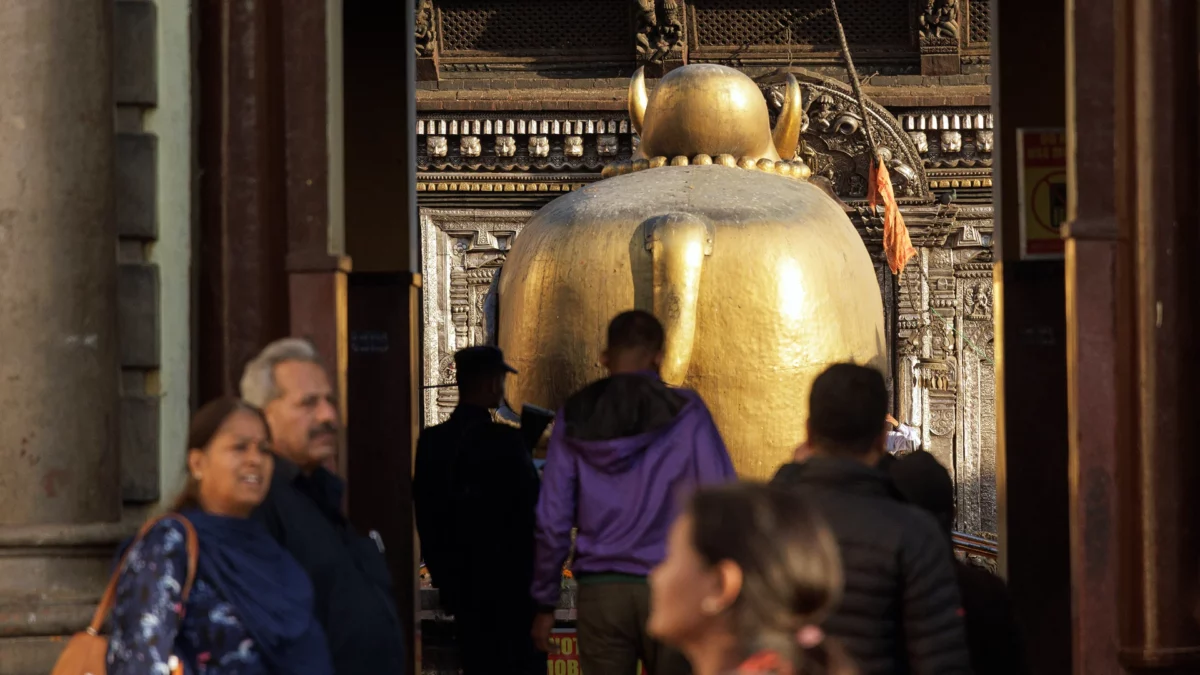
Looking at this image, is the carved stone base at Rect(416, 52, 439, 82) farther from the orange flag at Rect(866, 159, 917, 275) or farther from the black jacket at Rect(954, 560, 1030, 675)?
the black jacket at Rect(954, 560, 1030, 675)

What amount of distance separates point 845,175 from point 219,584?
12.5 metres

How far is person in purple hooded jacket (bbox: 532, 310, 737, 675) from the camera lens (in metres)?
5.23

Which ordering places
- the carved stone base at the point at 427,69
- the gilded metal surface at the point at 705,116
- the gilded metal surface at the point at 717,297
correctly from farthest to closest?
the carved stone base at the point at 427,69
the gilded metal surface at the point at 705,116
the gilded metal surface at the point at 717,297

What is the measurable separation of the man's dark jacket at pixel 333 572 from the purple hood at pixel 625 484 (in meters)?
1.11

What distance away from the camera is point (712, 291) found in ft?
25.0

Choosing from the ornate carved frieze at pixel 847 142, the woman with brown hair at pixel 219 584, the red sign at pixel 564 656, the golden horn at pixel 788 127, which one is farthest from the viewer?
the ornate carved frieze at pixel 847 142

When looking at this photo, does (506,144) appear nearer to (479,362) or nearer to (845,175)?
(845,175)

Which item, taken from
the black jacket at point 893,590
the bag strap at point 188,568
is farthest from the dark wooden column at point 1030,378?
the bag strap at point 188,568

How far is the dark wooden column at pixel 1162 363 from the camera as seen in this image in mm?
5340

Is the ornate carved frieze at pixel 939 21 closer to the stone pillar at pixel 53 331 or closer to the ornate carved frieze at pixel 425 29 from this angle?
the ornate carved frieze at pixel 425 29

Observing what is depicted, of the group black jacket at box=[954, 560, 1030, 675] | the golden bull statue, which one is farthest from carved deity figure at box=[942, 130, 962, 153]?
black jacket at box=[954, 560, 1030, 675]

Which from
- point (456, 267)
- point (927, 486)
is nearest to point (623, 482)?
point (927, 486)

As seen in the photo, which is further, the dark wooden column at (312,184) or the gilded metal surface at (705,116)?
the gilded metal surface at (705,116)

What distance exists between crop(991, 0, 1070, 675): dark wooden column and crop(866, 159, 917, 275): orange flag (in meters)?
8.32
